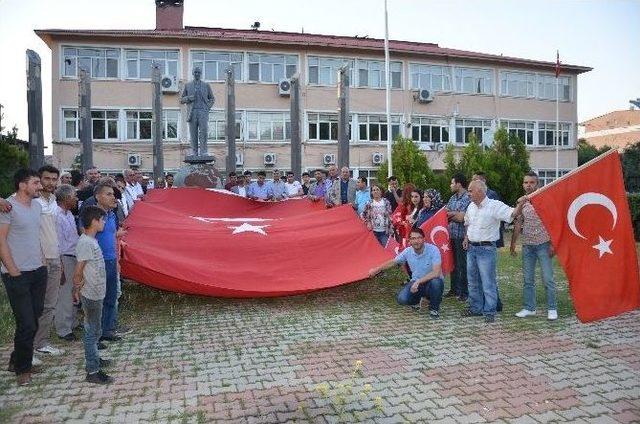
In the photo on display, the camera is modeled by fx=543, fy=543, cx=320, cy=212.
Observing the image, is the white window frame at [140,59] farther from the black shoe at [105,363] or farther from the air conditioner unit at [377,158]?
the black shoe at [105,363]

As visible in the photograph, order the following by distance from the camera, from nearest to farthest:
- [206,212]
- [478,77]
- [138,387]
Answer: [138,387] < [206,212] < [478,77]

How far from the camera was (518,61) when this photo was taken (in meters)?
32.3

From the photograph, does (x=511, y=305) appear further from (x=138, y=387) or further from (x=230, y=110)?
(x=230, y=110)

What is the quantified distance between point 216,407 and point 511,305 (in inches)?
193

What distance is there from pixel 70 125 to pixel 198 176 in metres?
16.5

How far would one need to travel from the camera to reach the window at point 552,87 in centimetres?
3403

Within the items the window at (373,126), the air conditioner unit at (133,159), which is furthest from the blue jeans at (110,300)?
the window at (373,126)

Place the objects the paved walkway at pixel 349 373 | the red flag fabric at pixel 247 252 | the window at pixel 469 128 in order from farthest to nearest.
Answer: the window at pixel 469 128
the red flag fabric at pixel 247 252
the paved walkway at pixel 349 373

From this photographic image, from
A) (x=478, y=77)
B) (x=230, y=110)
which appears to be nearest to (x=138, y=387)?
(x=230, y=110)

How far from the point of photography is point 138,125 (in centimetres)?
2689

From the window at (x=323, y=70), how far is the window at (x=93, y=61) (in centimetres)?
974

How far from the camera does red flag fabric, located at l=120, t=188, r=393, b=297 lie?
23.2 ft

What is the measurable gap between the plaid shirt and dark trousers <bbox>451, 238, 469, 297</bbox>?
0.35 feet

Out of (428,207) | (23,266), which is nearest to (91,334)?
(23,266)
